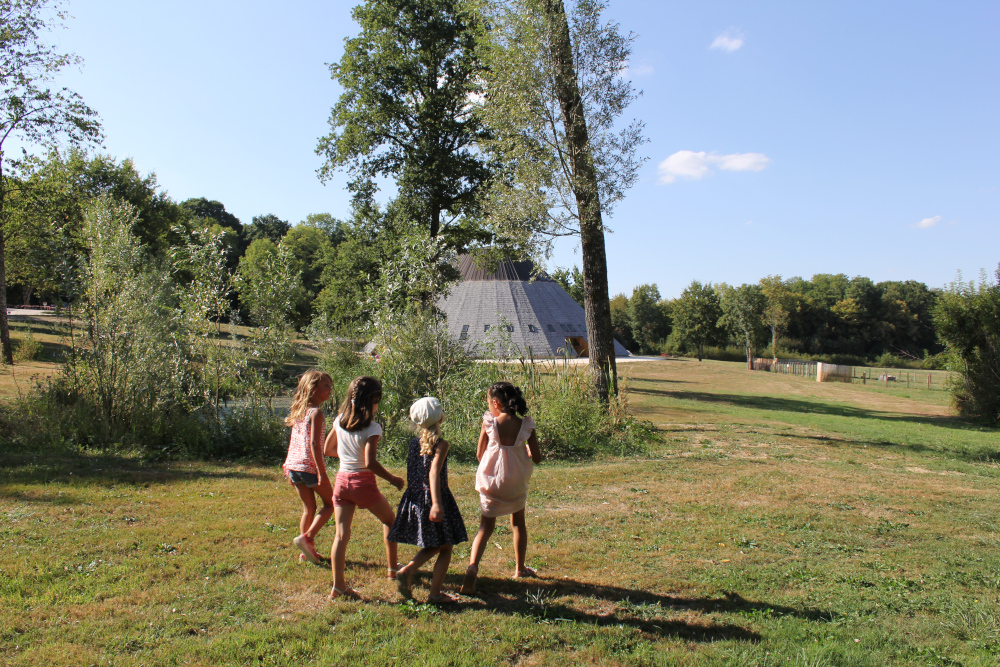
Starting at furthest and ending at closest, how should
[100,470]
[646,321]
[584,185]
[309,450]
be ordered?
1. [646,321]
2. [584,185]
3. [100,470]
4. [309,450]

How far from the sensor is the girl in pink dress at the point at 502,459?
4.22 m

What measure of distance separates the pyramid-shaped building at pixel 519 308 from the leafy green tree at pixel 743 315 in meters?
15.5

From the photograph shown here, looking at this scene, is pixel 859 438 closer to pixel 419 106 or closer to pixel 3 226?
pixel 419 106

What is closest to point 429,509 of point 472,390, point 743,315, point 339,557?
point 339,557

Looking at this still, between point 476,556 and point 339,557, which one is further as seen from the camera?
point 476,556

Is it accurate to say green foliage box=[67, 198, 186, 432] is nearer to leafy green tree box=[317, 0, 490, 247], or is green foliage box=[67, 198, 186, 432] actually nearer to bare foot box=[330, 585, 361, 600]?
bare foot box=[330, 585, 361, 600]

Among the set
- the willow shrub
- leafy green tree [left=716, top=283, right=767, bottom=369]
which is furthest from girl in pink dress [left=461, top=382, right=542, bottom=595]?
leafy green tree [left=716, top=283, right=767, bottom=369]

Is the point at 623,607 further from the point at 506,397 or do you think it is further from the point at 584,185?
the point at 584,185

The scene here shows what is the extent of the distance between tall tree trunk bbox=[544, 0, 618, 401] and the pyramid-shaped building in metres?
26.5

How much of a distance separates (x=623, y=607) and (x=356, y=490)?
1917mm

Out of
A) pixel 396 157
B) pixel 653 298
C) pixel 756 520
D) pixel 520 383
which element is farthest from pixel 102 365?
pixel 653 298

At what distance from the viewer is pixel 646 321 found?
230 ft

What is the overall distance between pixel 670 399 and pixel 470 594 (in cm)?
1848

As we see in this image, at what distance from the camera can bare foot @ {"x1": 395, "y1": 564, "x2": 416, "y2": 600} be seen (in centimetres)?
402
